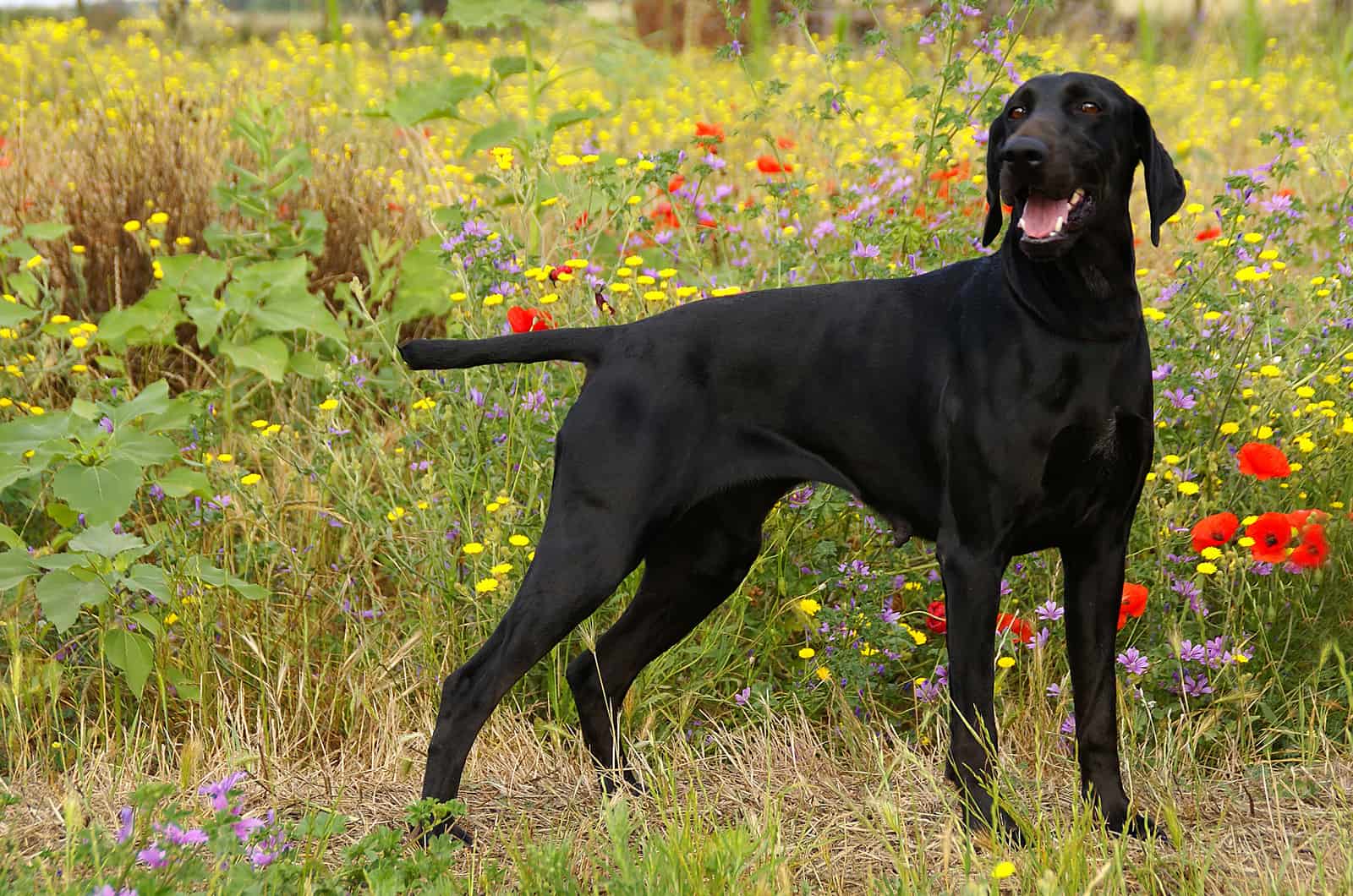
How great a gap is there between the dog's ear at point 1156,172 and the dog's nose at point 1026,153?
30 centimetres

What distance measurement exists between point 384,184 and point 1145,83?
15.7ft

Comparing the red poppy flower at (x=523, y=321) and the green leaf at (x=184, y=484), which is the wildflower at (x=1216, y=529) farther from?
the green leaf at (x=184, y=484)

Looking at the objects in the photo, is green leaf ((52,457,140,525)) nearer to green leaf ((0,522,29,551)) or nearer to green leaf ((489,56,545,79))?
green leaf ((0,522,29,551))

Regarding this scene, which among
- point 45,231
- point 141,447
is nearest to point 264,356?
point 45,231

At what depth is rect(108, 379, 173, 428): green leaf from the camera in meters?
3.10

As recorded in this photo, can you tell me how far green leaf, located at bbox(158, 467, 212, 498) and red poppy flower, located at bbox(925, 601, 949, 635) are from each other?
1.66 meters

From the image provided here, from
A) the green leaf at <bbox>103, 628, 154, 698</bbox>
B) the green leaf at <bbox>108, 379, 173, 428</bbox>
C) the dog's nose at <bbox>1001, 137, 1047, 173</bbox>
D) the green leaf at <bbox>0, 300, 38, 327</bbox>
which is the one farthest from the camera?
the green leaf at <bbox>0, 300, 38, 327</bbox>

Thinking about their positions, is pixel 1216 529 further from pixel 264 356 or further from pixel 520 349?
pixel 264 356

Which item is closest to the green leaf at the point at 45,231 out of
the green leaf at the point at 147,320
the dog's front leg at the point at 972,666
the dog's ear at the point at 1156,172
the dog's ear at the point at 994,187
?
the green leaf at the point at 147,320

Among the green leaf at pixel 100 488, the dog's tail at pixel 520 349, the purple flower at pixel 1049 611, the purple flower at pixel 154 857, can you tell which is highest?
the dog's tail at pixel 520 349

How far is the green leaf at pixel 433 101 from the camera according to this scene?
477 centimetres

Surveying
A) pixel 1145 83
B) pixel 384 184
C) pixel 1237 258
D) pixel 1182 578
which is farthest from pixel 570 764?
pixel 1145 83

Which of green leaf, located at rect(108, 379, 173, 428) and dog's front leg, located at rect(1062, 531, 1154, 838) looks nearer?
dog's front leg, located at rect(1062, 531, 1154, 838)

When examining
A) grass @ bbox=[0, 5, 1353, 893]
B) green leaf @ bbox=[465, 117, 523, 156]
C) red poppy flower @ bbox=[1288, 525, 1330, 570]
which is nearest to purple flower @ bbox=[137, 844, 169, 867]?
grass @ bbox=[0, 5, 1353, 893]
